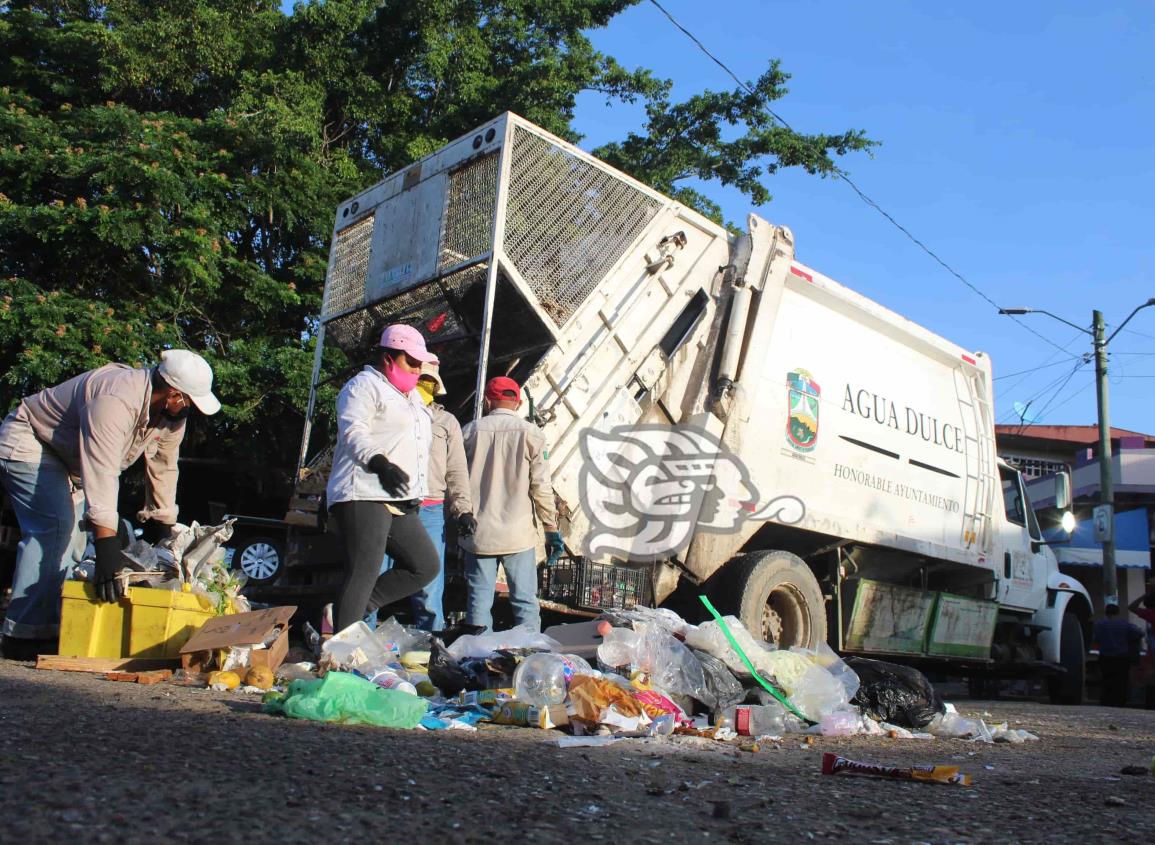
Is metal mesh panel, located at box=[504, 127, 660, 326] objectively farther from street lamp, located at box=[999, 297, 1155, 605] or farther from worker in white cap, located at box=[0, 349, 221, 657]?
street lamp, located at box=[999, 297, 1155, 605]

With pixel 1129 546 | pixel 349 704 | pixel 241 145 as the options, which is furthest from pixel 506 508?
pixel 1129 546

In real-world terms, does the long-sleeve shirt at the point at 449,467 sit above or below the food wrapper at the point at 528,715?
above

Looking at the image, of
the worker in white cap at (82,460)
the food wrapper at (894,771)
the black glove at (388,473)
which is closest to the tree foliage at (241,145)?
the worker in white cap at (82,460)

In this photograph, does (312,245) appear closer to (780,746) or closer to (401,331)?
(401,331)

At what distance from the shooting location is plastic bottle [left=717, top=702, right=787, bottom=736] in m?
3.75

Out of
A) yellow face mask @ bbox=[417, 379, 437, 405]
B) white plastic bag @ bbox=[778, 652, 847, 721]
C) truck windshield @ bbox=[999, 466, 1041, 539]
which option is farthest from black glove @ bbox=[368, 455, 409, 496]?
truck windshield @ bbox=[999, 466, 1041, 539]

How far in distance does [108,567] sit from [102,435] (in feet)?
1.84

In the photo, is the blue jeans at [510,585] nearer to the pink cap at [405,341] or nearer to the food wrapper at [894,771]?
the pink cap at [405,341]

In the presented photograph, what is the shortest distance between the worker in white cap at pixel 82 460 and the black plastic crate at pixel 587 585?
6.79 feet

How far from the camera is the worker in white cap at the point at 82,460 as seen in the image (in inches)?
167

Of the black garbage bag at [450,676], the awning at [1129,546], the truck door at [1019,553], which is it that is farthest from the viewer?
the awning at [1129,546]

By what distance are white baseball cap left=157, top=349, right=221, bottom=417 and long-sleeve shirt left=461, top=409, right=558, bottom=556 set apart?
1.42 metres

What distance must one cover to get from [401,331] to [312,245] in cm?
835

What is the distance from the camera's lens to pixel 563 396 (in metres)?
5.87
